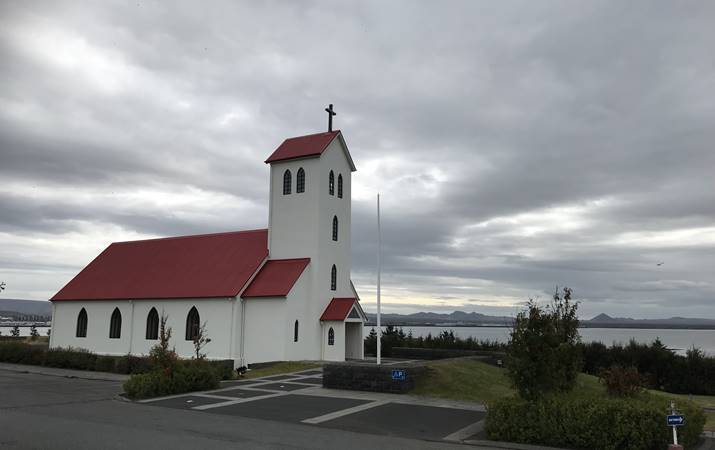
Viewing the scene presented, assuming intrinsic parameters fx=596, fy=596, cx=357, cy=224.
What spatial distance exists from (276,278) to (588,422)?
919 inches

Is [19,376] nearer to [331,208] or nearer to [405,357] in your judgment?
[331,208]

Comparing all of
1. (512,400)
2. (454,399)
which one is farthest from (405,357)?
(512,400)

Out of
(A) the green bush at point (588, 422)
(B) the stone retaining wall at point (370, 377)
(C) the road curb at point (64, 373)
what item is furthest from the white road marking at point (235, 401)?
(C) the road curb at point (64, 373)

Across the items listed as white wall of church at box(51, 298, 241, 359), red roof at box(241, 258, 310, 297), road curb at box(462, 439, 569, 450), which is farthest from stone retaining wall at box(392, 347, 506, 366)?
road curb at box(462, 439, 569, 450)

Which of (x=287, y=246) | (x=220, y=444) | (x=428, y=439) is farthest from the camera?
(x=287, y=246)

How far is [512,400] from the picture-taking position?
13719 millimetres

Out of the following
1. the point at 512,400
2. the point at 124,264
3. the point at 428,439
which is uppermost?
the point at 124,264

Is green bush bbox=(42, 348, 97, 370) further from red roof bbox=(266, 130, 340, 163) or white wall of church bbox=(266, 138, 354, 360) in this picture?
red roof bbox=(266, 130, 340, 163)

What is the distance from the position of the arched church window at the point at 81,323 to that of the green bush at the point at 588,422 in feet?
115

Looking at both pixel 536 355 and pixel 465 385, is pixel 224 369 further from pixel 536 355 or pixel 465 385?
pixel 536 355

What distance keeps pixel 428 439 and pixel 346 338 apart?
23.4 m

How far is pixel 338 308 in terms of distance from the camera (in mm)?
34250

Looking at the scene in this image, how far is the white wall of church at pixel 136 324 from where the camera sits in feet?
111

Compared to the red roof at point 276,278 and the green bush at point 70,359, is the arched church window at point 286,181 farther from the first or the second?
the green bush at point 70,359
